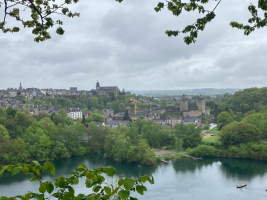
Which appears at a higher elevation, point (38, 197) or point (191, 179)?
point (38, 197)

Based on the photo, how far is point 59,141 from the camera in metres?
22.8

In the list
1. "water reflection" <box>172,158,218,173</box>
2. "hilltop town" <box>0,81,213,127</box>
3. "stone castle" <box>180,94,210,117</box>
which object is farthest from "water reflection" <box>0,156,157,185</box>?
"stone castle" <box>180,94,210,117</box>

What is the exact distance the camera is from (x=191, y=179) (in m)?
16.2

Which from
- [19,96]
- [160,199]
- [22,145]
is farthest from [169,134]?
[19,96]

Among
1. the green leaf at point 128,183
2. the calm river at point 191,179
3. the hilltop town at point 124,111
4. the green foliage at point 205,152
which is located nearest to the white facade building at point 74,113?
the hilltop town at point 124,111

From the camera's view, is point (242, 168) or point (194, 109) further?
point (194, 109)

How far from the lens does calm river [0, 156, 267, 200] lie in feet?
44.3

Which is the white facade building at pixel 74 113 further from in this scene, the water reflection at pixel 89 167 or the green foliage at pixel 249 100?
the green foliage at pixel 249 100

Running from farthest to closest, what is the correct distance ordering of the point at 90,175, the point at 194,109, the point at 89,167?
the point at 194,109, the point at 89,167, the point at 90,175

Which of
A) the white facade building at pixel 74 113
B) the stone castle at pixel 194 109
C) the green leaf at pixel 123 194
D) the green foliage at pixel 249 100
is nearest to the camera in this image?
the green leaf at pixel 123 194

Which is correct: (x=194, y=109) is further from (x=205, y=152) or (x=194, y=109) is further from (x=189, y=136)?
(x=205, y=152)

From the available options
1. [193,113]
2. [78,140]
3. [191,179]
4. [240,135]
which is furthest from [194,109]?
[191,179]

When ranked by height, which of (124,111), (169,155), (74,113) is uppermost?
(74,113)

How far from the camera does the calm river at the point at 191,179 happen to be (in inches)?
531
